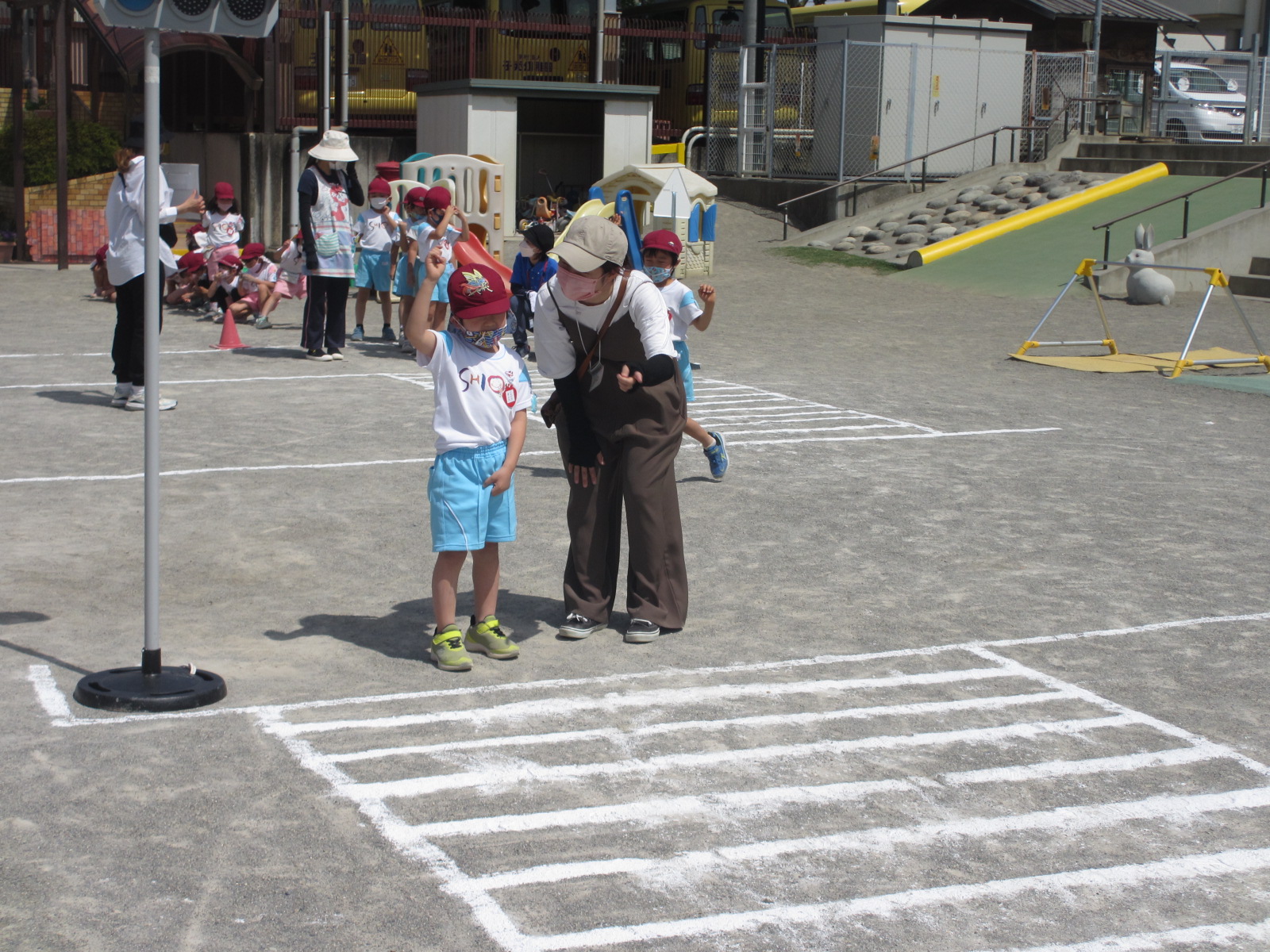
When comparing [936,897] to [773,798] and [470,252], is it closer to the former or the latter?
[773,798]

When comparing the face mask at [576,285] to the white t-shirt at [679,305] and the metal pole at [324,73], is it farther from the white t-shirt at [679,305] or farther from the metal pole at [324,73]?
the metal pole at [324,73]

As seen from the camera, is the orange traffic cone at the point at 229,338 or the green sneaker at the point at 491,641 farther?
the orange traffic cone at the point at 229,338

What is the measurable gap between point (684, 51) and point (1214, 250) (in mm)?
14052

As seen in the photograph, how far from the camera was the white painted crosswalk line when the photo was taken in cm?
385

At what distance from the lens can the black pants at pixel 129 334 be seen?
11.0 meters

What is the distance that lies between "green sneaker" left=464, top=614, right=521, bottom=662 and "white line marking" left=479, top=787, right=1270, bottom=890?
1.87m

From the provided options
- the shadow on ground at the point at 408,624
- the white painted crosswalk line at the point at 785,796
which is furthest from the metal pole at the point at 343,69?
the white painted crosswalk line at the point at 785,796

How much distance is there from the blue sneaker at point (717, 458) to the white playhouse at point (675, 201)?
1105 centimetres

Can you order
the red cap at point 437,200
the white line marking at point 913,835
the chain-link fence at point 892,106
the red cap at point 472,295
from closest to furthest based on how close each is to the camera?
the white line marking at point 913,835
the red cap at point 472,295
the red cap at point 437,200
the chain-link fence at point 892,106

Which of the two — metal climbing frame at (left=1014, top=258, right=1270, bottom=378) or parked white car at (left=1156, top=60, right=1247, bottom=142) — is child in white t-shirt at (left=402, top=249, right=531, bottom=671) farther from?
parked white car at (left=1156, top=60, right=1247, bottom=142)

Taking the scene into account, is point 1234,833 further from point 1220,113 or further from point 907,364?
point 1220,113

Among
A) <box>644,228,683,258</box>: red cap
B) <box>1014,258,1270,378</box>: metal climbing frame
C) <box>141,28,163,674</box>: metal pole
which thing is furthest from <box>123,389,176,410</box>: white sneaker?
<box>1014,258,1270,378</box>: metal climbing frame

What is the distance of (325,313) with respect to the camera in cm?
1407

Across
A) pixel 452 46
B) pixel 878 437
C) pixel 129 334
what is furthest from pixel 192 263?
pixel 452 46
